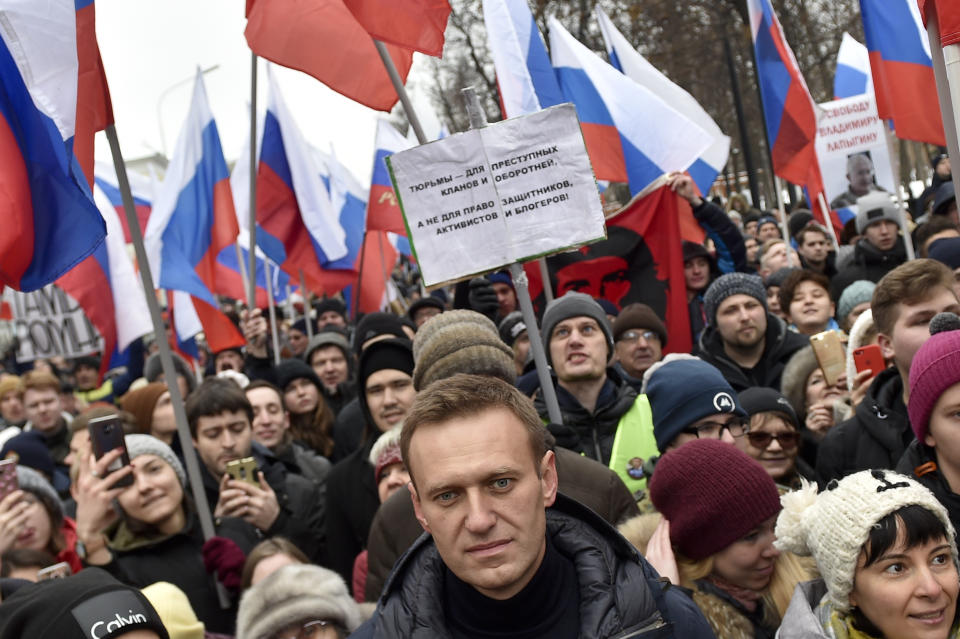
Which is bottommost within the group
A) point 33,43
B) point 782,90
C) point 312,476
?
point 312,476

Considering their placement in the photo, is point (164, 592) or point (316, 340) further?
point (316, 340)

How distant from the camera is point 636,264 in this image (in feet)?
24.3

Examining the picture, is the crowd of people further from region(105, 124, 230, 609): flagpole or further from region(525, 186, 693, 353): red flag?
region(525, 186, 693, 353): red flag

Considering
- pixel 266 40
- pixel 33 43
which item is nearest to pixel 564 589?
pixel 33 43

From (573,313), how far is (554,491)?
2595 mm

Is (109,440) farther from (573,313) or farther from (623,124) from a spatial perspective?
(623,124)

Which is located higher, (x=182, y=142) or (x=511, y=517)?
(x=182, y=142)

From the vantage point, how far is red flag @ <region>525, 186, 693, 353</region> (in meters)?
7.13

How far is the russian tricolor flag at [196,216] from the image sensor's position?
8742mm

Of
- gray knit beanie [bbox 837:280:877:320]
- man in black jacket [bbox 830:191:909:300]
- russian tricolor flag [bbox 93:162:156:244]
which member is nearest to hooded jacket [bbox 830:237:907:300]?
man in black jacket [bbox 830:191:909:300]

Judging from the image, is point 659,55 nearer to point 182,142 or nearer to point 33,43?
point 182,142

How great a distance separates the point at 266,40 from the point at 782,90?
14.6 ft

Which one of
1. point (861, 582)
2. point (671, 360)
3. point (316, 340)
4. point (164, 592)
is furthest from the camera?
point (316, 340)

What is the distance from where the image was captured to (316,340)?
26.6 ft
